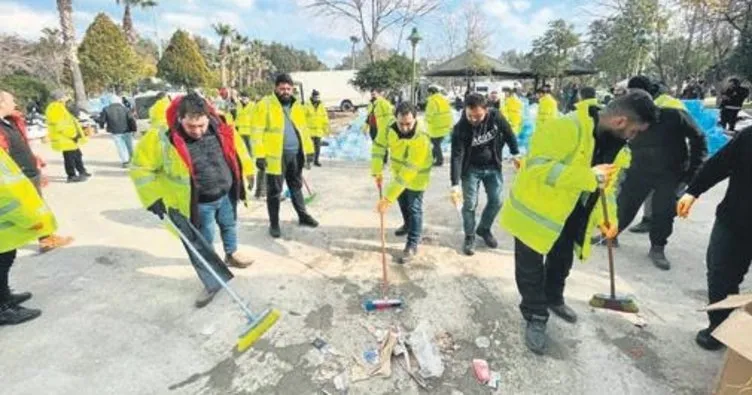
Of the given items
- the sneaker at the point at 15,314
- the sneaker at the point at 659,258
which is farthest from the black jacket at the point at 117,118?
the sneaker at the point at 659,258

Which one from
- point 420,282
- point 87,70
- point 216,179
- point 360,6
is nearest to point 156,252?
point 216,179

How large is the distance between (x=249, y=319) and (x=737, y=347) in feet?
9.57

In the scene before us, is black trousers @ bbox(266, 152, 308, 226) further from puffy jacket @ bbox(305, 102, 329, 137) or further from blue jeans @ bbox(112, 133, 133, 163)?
blue jeans @ bbox(112, 133, 133, 163)

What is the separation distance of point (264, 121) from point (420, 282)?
7.94ft

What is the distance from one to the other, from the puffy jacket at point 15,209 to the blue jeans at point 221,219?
119 cm

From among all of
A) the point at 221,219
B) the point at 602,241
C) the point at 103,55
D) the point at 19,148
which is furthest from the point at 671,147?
the point at 103,55

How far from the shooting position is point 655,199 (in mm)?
4418

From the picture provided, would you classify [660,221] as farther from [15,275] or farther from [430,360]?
[15,275]

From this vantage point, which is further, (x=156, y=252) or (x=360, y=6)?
(x=360, y=6)

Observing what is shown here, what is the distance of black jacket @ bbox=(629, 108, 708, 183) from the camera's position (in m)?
4.13

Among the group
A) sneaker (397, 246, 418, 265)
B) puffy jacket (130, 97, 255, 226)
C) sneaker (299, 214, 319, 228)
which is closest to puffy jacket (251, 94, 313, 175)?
sneaker (299, 214, 319, 228)

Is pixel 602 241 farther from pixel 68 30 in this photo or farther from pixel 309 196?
pixel 68 30

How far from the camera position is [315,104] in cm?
953

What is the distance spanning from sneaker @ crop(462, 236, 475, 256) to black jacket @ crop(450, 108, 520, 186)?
2.08ft
